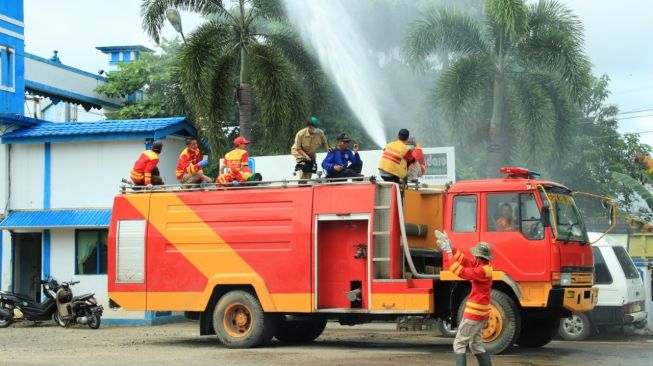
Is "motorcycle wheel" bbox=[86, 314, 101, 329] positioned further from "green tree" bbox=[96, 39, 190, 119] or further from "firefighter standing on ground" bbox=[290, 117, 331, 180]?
"green tree" bbox=[96, 39, 190, 119]

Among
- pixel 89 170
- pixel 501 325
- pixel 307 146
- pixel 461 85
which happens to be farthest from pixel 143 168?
pixel 461 85

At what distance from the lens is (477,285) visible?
10875 mm

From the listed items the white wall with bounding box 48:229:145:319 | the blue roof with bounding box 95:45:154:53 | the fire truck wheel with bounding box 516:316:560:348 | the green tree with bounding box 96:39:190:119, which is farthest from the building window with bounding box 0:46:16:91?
the blue roof with bounding box 95:45:154:53

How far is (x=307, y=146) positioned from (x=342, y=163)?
1.05 meters

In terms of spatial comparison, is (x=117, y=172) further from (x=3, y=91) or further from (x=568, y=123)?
(x=568, y=123)

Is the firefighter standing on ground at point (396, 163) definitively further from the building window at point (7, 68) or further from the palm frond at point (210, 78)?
the building window at point (7, 68)

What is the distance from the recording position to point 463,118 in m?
26.9

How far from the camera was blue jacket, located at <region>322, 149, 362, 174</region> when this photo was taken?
15224mm

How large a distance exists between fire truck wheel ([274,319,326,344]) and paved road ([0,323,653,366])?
0.23 metres

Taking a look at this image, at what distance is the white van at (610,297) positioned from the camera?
54.6 feet

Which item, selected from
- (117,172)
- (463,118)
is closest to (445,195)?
(117,172)

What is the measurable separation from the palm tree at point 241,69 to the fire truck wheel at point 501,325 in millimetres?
10959

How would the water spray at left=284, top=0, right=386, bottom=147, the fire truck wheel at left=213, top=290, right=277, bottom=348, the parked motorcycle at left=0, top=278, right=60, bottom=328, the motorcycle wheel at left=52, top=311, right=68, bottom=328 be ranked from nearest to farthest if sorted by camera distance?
the fire truck wheel at left=213, top=290, right=277, bottom=348 → the motorcycle wheel at left=52, top=311, right=68, bottom=328 → the parked motorcycle at left=0, top=278, right=60, bottom=328 → the water spray at left=284, top=0, right=386, bottom=147

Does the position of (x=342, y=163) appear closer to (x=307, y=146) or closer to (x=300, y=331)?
(x=307, y=146)
